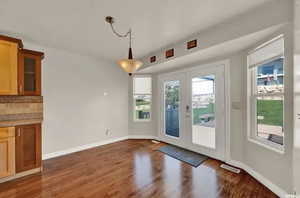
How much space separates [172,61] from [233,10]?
1551mm

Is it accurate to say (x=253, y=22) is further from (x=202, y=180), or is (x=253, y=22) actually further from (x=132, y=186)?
(x=132, y=186)

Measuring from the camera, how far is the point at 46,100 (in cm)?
327

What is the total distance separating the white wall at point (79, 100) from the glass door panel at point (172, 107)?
1337 millimetres

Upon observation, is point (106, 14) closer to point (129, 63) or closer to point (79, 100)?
point (129, 63)

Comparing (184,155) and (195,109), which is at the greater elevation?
(195,109)

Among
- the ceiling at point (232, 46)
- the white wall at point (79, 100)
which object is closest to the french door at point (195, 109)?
the ceiling at point (232, 46)

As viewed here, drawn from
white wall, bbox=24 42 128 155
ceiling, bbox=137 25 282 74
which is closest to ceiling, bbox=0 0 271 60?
ceiling, bbox=137 25 282 74

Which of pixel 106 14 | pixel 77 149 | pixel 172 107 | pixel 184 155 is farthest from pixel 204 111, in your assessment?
pixel 77 149

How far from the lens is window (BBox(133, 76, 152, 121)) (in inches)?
189

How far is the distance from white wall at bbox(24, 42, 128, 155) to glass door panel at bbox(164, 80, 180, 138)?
134 cm

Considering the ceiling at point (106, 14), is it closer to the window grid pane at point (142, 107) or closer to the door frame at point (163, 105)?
the door frame at point (163, 105)

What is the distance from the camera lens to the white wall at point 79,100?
3320 mm

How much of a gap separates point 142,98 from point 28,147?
3.09 metres

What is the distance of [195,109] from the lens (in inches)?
144
